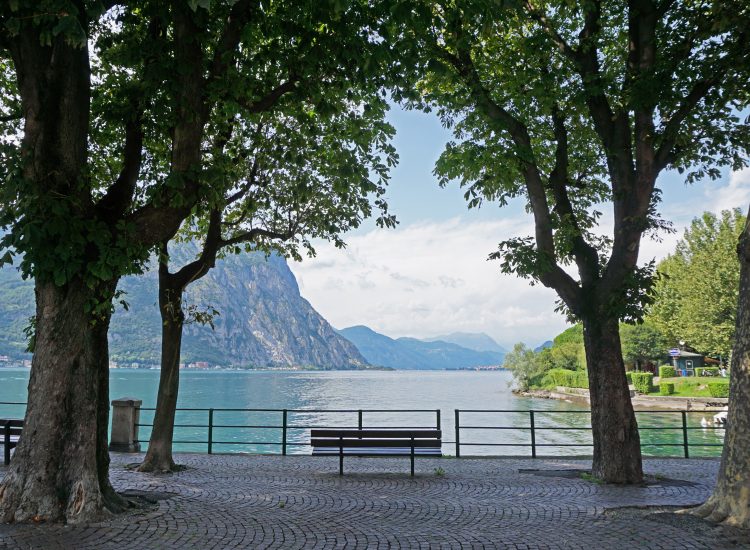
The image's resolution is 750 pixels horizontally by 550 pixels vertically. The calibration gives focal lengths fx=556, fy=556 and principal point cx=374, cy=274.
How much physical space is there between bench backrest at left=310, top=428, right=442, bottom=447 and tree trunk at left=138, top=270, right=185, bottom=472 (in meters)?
2.82

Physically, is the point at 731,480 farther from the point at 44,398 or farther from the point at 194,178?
the point at 44,398

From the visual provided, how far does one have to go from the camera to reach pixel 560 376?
243 feet

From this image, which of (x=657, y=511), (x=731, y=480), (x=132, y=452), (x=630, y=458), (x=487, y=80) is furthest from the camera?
(x=132, y=452)

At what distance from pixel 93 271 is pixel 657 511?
7.32m

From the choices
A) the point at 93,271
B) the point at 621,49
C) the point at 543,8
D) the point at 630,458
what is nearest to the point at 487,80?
the point at 543,8

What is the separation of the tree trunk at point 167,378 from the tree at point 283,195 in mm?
18

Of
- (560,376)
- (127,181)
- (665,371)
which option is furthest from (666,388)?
→ (127,181)

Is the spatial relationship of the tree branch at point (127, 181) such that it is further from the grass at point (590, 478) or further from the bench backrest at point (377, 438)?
the grass at point (590, 478)

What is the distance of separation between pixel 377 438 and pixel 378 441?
0.42ft

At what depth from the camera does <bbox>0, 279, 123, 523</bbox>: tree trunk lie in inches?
244

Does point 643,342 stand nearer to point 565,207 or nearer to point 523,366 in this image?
point 523,366

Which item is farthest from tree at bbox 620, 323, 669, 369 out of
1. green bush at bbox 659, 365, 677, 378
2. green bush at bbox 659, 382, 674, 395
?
green bush at bbox 659, 382, 674, 395

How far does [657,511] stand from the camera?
6789mm

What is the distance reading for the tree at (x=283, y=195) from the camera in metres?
9.38
